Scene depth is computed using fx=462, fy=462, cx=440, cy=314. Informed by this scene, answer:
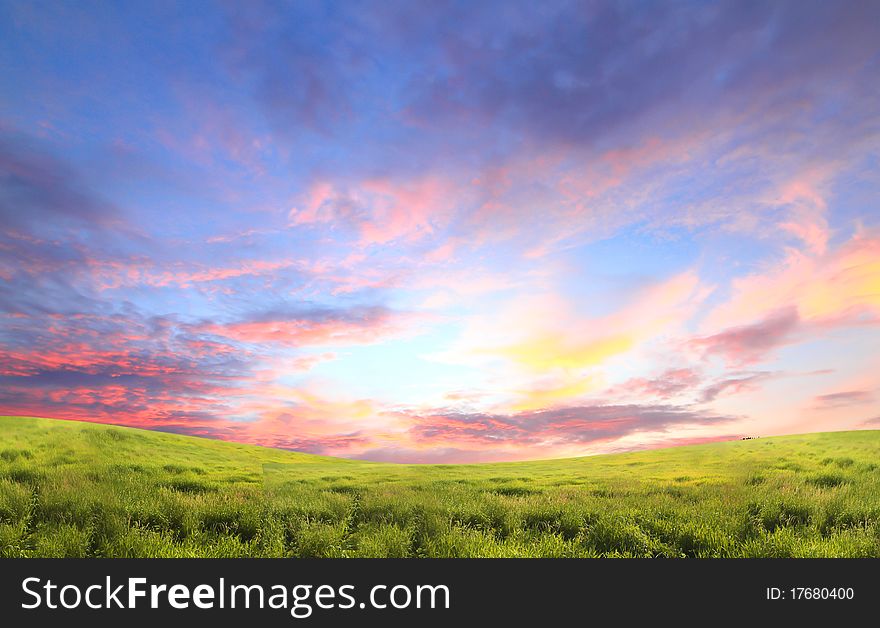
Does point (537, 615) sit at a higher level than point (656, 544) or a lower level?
lower

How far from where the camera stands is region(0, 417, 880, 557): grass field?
8.98 metres

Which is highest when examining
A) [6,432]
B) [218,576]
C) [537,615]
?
[6,432]

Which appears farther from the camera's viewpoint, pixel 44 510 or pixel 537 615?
pixel 44 510

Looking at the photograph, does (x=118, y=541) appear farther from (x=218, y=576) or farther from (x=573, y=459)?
(x=573, y=459)

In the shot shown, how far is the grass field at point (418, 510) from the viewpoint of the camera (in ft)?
29.5

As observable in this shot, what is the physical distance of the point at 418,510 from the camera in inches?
417

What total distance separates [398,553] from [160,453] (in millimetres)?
11548

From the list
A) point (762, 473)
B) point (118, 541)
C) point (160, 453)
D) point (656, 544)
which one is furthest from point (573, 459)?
point (118, 541)

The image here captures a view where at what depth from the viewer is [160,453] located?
16172 millimetres

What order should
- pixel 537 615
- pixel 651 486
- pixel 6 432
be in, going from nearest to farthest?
pixel 537 615, pixel 651 486, pixel 6 432

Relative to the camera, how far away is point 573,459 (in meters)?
24.3

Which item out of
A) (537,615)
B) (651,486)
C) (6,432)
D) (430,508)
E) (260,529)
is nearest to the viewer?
(537,615)

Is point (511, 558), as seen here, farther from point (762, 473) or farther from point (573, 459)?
point (573, 459)

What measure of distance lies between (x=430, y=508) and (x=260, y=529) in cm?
365
